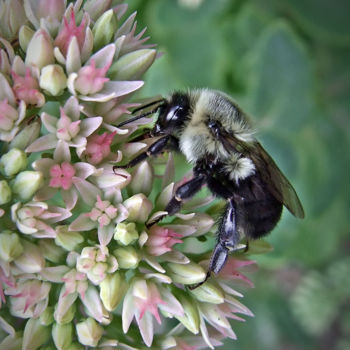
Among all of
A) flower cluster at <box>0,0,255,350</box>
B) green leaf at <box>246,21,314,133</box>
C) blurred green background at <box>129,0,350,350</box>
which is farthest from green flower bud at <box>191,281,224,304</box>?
green leaf at <box>246,21,314,133</box>

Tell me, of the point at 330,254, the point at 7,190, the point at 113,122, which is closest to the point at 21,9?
the point at 113,122

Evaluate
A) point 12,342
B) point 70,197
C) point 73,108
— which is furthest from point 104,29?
point 12,342

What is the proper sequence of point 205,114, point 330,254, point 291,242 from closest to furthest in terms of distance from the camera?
point 205,114 < point 291,242 < point 330,254

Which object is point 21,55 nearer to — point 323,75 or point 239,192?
point 239,192

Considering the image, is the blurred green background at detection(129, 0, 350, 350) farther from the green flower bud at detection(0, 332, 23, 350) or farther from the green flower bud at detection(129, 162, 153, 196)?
the green flower bud at detection(0, 332, 23, 350)

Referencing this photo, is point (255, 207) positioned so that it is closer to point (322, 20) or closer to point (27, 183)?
point (27, 183)

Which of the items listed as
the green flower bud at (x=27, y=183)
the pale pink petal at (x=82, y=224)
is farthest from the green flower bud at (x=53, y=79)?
the pale pink petal at (x=82, y=224)
